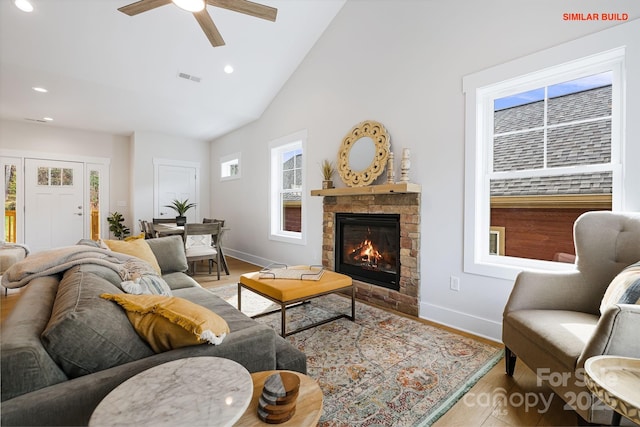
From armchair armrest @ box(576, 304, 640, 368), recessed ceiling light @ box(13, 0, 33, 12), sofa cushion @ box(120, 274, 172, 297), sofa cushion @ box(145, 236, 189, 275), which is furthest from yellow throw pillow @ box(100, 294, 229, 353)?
recessed ceiling light @ box(13, 0, 33, 12)

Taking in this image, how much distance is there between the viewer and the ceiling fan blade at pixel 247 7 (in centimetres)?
230

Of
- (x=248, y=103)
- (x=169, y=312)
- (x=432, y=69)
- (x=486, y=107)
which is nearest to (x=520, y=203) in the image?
(x=486, y=107)

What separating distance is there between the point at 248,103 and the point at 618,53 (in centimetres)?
457

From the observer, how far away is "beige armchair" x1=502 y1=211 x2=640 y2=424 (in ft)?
4.55

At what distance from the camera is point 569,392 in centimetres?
135

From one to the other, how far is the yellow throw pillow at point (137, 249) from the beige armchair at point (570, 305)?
2.70 metres

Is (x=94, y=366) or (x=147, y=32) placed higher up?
(x=147, y=32)

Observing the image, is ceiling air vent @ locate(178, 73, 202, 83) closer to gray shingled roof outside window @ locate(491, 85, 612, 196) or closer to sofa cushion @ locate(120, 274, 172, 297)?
sofa cushion @ locate(120, 274, 172, 297)

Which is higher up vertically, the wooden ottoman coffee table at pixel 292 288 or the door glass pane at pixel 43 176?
the door glass pane at pixel 43 176

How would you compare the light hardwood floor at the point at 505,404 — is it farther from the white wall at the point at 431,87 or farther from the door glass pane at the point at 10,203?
the door glass pane at the point at 10,203

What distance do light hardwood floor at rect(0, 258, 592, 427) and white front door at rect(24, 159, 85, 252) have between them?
5502mm

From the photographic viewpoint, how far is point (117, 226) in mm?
6293

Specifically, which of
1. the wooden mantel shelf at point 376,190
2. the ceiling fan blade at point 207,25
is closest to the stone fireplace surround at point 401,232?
the wooden mantel shelf at point 376,190

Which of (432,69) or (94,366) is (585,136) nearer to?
(432,69)
